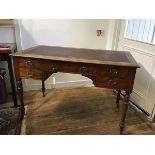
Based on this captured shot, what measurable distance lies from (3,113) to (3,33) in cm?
108

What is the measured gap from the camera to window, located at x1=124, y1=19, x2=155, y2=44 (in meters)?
2.03

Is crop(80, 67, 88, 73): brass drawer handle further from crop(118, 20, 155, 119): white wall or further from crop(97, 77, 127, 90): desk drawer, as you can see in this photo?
crop(118, 20, 155, 119): white wall

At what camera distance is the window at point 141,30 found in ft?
6.64

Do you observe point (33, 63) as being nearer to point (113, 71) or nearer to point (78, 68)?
point (78, 68)

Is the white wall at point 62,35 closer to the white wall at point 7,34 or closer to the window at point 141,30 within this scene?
the white wall at point 7,34

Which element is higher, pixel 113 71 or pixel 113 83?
pixel 113 71

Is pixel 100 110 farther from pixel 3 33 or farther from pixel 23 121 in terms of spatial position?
pixel 3 33

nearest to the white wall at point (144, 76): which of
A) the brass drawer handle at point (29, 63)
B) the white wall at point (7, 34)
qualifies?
the brass drawer handle at point (29, 63)

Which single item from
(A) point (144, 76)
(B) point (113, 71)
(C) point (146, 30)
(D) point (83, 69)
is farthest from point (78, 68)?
(C) point (146, 30)

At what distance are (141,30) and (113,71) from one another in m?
1.02

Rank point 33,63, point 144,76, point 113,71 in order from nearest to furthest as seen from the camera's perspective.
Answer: point 113,71 → point 33,63 → point 144,76

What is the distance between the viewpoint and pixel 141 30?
2.20 m

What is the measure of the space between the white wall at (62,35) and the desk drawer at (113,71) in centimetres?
124

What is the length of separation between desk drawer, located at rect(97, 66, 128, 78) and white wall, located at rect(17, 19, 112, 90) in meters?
1.24
